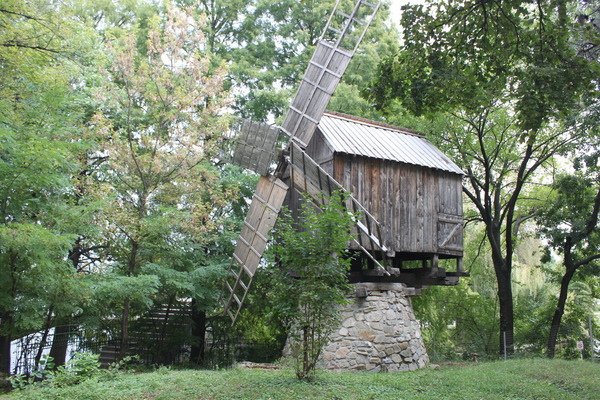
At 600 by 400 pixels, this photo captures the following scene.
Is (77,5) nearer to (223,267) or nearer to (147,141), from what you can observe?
(147,141)

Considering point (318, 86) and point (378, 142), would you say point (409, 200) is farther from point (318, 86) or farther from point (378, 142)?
point (318, 86)

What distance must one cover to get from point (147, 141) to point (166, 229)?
1966 mm

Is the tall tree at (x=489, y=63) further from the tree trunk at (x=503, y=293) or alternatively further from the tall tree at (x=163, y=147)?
the tree trunk at (x=503, y=293)

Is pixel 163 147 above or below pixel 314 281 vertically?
above

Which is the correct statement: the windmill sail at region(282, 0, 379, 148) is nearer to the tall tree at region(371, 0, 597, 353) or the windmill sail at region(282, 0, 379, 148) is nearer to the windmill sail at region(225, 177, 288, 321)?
the windmill sail at region(225, 177, 288, 321)

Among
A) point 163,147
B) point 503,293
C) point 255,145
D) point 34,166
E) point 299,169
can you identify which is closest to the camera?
point 34,166

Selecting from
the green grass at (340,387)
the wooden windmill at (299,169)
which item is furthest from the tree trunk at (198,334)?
the green grass at (340,387)

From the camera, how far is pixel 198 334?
17938 millimetres

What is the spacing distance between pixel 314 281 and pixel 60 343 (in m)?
8.95

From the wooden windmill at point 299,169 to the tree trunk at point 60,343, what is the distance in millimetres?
4054

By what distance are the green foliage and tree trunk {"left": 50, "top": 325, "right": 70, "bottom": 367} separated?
25.8ft

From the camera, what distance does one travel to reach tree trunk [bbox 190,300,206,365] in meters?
17.6

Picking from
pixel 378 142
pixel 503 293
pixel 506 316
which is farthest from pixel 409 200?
pixel 506 316

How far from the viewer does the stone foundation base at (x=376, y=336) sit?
1305cm
